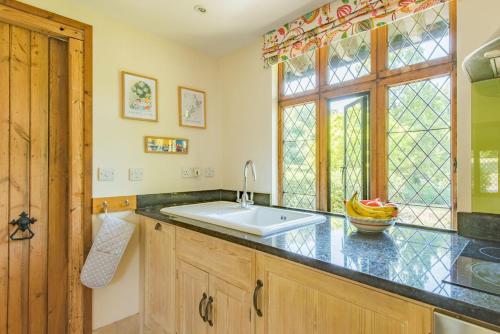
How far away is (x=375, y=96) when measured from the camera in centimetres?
161

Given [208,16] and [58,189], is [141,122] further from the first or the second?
[208,16]

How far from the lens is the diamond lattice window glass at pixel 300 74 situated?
1.96 metres

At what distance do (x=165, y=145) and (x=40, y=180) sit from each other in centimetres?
82

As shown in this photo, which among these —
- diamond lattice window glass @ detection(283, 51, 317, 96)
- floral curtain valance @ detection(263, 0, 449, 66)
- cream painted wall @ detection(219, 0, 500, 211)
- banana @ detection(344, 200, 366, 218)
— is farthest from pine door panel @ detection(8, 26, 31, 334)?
banana @ detection(344, 200, 366, 218)

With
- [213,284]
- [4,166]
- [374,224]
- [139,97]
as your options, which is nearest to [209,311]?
[213,284]

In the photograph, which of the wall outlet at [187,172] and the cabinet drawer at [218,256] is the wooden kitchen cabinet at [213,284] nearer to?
the cabinet drawer at [218,256]

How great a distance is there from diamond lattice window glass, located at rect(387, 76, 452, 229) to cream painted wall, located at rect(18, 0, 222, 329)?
1519mm

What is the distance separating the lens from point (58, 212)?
1739mm

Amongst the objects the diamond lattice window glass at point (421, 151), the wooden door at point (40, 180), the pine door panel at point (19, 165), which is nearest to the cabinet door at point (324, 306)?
the diamond lattice window glass at point (421, 151)

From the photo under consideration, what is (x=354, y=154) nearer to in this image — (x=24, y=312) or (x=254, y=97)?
(x=254, y=97)

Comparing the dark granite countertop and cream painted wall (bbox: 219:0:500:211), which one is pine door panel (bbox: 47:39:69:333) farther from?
cream painted wall (bbox: 219:0:500:211)

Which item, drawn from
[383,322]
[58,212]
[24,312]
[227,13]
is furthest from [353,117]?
[24,312]

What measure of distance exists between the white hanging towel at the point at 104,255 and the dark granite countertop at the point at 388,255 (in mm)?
541

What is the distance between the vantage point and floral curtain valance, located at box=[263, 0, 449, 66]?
142 centimetres
